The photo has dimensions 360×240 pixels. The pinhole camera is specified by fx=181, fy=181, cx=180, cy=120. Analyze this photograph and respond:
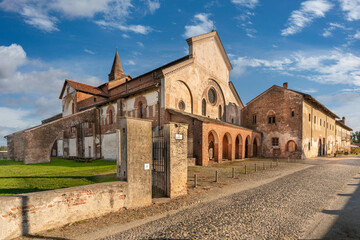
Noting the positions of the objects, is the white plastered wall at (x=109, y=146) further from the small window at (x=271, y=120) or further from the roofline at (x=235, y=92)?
the small window at (x=271, y=120)

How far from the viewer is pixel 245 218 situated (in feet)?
16.3

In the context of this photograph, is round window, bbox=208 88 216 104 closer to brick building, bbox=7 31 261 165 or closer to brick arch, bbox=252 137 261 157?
brick building, bbox=7 31 261 165

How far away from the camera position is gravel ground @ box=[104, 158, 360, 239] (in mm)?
4148

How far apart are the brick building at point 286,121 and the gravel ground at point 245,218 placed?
60.2ft

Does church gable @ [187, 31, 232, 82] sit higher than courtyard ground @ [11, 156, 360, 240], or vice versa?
church gable @ [187, 31, 232, 82]

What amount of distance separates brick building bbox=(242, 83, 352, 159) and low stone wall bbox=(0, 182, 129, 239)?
2446 cm

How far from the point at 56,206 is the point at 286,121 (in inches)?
1041

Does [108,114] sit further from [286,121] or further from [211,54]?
[286,121]

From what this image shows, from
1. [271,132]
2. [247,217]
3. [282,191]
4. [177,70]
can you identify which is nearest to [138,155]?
[247,217]

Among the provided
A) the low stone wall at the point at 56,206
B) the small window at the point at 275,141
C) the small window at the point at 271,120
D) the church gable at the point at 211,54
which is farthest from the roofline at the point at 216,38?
the low stone wall at the point at 56,206

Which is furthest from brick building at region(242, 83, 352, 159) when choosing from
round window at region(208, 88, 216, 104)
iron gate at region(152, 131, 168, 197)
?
iron gate at region(152, 131, 168, 197)

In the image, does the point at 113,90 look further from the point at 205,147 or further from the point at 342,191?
the point at 342,191

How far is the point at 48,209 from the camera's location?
4.33 m

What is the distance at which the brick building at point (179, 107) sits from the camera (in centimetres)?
1739
